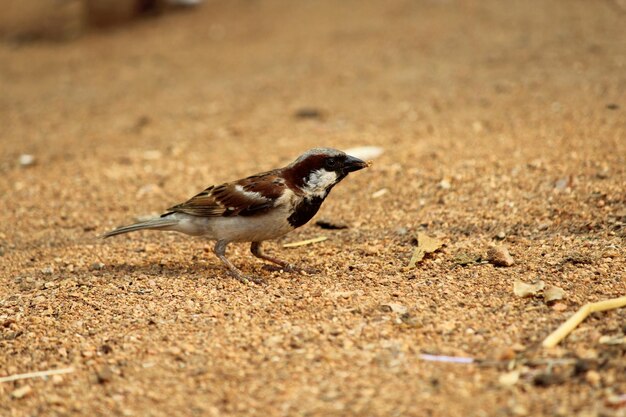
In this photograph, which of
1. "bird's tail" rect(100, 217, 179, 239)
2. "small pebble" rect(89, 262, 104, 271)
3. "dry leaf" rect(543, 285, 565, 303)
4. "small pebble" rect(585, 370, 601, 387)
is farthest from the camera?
"small pebble" rect(89, 262, 104, 271)

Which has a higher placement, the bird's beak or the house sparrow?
the bird's beak

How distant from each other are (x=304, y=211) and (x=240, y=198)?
430 millimetres

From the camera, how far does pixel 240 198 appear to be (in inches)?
198

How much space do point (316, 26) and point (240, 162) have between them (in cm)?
640

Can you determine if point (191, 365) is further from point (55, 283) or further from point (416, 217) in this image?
point (416, 217)

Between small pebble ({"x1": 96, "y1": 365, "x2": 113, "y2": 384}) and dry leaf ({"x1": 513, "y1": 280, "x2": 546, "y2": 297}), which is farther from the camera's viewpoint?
dry leaf ({"x1": 513, "y1": 280, "x2": 546, "y2": 297})

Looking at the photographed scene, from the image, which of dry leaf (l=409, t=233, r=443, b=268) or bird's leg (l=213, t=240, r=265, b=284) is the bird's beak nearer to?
dry leaf (l=409, t=233, r=443, b=268)

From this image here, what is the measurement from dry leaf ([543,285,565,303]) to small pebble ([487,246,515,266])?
51 centimetres

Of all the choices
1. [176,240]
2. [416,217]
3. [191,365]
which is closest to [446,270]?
[416,217]

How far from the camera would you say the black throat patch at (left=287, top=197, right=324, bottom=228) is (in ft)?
16.3

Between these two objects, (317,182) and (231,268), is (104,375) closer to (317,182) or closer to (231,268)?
(231,268)

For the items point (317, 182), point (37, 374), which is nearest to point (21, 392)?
point (37, 374)

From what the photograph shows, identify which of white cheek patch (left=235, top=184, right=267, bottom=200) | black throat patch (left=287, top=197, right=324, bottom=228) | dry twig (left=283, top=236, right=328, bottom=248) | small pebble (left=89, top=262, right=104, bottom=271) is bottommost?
small pebble (left=89, top=262, right=104, bottom=271)

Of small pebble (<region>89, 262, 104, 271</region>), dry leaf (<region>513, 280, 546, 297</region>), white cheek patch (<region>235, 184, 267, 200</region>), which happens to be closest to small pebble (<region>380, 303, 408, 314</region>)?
dry leaf (<region>513, 280, 546, 297</region>)
